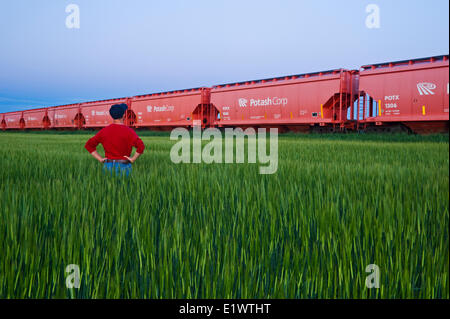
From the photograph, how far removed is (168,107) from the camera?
24.9 m

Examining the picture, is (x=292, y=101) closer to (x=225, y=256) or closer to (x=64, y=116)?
(x=225, y=256)

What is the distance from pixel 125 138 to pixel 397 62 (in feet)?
49.2

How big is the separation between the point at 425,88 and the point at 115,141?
14.4m

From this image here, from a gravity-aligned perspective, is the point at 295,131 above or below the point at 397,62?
below

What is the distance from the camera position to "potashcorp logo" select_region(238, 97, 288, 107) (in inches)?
755

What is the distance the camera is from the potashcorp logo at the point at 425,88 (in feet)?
47.5

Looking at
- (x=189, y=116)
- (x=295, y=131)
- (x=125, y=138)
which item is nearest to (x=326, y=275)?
(x=125, y=138)

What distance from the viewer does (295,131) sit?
65.0 ft

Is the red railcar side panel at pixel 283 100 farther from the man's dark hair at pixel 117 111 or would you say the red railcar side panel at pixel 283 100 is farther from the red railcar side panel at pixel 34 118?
the red railcar side panel at pixel 34 118

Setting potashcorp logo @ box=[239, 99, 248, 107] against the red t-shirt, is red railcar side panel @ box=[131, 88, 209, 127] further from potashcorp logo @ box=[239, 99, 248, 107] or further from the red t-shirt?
the red t-shirt

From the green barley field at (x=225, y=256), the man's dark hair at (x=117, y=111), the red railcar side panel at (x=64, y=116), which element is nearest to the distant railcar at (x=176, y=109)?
the red railcar side panel at (x=64, y=116)

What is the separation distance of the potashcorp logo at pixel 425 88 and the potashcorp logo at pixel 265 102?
21.3ft
